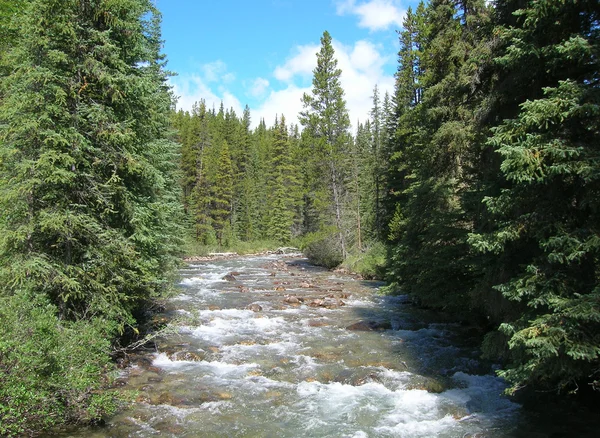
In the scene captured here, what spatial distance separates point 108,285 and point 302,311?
10662 millimetres

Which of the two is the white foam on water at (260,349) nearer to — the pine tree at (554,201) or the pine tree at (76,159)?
the pine tree at (76,159)

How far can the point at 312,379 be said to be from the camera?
10.8 meters

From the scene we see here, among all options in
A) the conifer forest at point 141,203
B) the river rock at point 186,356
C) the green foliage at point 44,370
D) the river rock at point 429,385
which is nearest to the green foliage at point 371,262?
the conifer forest at point 141,203

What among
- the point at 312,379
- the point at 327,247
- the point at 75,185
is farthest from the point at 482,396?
the point at 327,247

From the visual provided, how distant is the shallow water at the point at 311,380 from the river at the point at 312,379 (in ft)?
0.11

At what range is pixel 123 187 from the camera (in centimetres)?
955

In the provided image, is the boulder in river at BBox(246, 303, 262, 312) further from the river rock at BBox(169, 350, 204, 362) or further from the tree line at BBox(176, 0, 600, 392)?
the tree line at BBox(176, 0, 600, 392)

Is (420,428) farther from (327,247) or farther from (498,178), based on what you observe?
(327,247)

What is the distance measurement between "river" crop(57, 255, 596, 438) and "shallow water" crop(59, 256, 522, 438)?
3cm

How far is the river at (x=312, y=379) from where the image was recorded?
8.21 m

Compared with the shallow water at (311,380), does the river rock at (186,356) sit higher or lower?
higher

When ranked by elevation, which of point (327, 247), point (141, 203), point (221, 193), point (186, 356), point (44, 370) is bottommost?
point (186, 356)

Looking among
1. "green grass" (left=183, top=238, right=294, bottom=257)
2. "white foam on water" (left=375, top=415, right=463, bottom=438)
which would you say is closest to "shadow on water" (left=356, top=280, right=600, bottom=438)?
"white foam on water" (left=375, top=415, right=463, bottom=438)

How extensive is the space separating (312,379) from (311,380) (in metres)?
0.07
